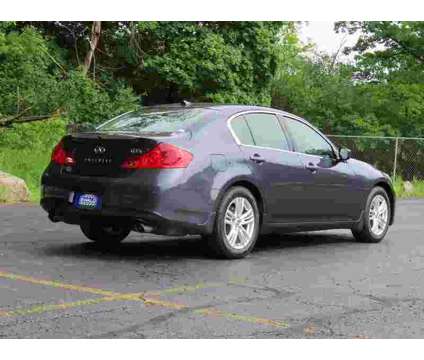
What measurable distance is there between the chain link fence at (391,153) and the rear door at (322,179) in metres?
11.6

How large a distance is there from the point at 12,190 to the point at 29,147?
4.49 metres

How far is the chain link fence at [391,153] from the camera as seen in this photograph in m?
21.8

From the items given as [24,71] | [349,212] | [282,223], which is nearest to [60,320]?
[282,223]

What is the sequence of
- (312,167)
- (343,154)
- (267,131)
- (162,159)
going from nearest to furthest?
(162,159) → (267,131) → (312,167) → (343,154)

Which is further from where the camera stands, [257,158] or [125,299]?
[257,158]

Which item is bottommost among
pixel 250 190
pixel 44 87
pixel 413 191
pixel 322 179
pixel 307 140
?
pixel 413 191

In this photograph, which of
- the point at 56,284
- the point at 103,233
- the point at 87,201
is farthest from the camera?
the point at 103,233

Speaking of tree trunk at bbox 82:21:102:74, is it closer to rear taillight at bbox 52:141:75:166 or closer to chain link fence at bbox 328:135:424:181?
chain link fence at bbox 328:135:424:181

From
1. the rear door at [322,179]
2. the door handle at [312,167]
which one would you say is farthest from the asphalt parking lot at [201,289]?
the door handle at [312,167]

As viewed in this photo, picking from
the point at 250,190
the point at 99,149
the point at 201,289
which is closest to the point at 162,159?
the point at 99,149

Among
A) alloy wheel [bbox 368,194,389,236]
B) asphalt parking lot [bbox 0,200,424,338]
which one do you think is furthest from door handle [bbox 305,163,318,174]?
alloy wheel [bbox 368,194,389,236]

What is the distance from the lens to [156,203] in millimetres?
7613

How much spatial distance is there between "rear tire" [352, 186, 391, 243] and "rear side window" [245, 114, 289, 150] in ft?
5.58

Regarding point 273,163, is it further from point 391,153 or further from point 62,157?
point 391,153
